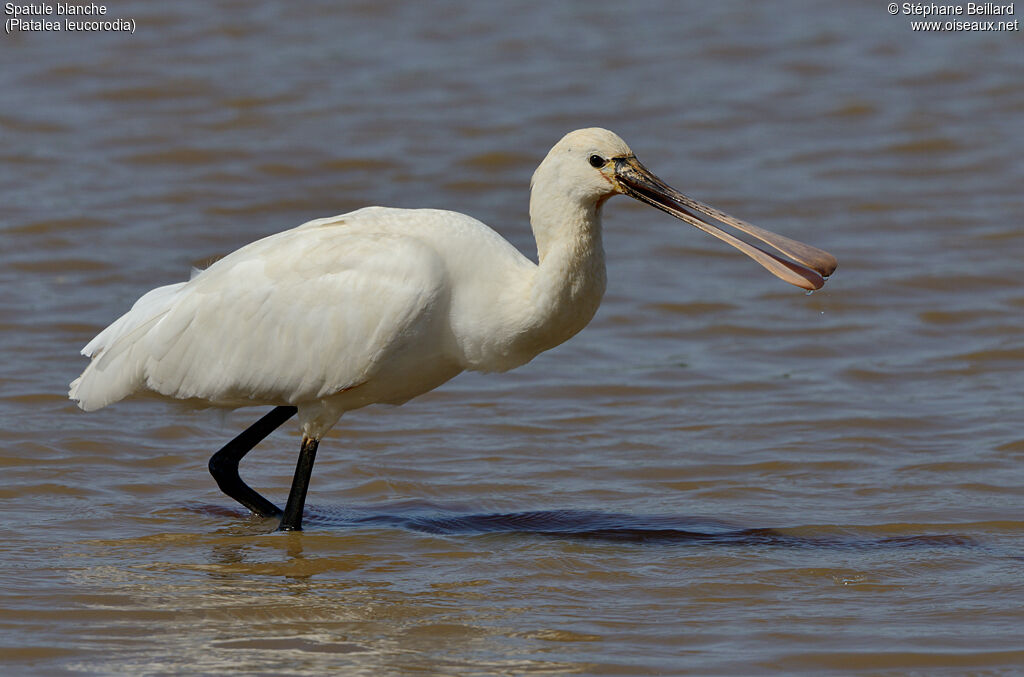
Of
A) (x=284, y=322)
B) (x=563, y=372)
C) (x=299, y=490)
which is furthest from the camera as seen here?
(x=563, y=372)

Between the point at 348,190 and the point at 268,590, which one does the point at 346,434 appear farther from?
the point at 348,190

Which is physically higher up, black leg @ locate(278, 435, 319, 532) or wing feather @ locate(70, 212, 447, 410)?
wing feather @ locate(70, 212, 447, 410)

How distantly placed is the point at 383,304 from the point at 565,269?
1019 mm

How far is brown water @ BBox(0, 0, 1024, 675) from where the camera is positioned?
8.66m

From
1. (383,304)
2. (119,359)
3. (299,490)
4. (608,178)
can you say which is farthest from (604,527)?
(119,359)

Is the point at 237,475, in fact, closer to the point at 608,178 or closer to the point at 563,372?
the point at 608,178

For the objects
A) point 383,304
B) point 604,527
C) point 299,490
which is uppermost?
point 383,304

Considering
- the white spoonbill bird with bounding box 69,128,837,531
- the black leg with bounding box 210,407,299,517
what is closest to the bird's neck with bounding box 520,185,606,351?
the white spoonbill bird with bounding box 69,128,837,531

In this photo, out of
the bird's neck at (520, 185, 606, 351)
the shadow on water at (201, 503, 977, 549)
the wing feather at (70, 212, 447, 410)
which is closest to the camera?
the bird's neck at (520, 185, 606, 351)

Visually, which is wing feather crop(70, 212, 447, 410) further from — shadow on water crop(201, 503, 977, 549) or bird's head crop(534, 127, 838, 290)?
shadow on water crop(201, 503, 977, 549)

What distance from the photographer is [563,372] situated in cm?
1363

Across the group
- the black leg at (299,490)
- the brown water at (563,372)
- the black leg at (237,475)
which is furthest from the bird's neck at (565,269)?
the black leg at (237,475)

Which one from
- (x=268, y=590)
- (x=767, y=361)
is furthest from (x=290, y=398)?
(x=767, y=361)

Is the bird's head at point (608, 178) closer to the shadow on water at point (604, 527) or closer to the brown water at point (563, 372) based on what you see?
the shadow on water at point (604, 527)
